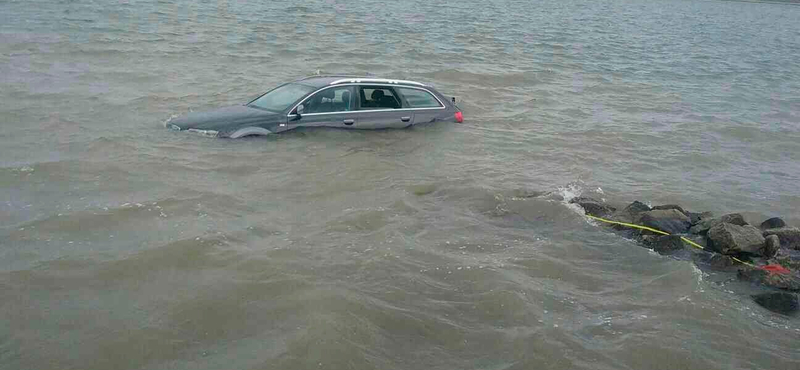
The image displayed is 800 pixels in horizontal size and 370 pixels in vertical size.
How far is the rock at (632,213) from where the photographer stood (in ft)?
31.7

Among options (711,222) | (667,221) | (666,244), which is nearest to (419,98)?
(667,221)

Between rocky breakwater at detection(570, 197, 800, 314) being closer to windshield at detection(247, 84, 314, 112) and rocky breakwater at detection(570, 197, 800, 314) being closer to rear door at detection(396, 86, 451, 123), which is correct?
rear door at detection(396, 86, 451, 123)

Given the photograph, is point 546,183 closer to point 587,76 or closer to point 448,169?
point 448,169

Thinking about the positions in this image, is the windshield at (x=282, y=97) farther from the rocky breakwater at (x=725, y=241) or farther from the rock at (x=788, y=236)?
the rock at (x=788, y=236)

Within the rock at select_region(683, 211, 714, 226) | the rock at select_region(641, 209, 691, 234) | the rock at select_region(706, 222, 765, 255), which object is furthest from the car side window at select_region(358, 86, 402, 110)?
the rock at select_region(706, 222, 765, 255)

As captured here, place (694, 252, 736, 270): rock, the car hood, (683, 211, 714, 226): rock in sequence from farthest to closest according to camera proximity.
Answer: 1. the car hood
2. (683, 211, 714, 226): rock
3. (694, 252, 736, 270): rock

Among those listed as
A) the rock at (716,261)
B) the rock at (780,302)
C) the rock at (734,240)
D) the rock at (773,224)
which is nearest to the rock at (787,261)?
the rock at (734,240)

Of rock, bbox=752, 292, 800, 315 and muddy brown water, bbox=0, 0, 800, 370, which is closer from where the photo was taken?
muddy brown water, bbox=0, 0, 800, 370

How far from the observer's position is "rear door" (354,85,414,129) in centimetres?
1298

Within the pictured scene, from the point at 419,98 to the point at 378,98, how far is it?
97 cm

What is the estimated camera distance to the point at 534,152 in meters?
13.6

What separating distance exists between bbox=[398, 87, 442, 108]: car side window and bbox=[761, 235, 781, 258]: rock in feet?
22.1

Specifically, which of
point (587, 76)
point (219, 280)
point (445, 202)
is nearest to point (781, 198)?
point (445, 202)

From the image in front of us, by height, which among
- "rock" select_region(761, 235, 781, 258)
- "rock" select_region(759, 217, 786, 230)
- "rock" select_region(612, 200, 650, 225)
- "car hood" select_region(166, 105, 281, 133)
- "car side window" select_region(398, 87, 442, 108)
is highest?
"car side window" select_region(398, 87, 442, 108)
